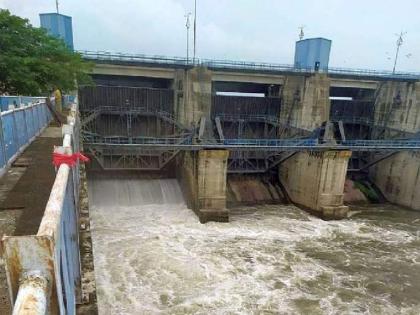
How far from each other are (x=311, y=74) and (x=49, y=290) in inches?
998

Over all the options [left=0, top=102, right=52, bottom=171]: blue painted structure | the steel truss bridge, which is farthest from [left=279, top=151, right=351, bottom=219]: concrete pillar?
[left=0, top=102, right=52, bottom=171]: blue painted structure

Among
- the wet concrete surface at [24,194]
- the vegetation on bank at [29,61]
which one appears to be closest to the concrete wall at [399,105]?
the vegetation on bank at [29,61]

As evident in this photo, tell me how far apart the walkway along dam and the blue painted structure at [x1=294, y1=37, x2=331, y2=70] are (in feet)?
10.8

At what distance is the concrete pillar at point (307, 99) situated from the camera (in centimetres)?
2406

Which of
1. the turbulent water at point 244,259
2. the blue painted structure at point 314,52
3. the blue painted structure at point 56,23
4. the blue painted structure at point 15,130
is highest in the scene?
the blue painted structure at point 56,23

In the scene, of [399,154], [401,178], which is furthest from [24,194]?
[399,154]

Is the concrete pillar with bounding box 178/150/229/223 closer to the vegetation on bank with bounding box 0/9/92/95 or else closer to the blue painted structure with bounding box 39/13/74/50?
the vegetation on bank with bounding box 0/9/92/95

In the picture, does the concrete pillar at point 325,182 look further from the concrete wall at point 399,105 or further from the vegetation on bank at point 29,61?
the vegetation on bank at point 29,61

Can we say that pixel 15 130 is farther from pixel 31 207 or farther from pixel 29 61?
pixel 29 61

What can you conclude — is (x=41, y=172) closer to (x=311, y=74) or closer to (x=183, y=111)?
(x=183, y=111)

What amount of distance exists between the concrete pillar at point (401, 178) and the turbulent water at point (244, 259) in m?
3.32

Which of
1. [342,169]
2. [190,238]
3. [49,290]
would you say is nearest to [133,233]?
[190,238]

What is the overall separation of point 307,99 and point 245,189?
801 cm

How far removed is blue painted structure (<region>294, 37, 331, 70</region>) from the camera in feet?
101
